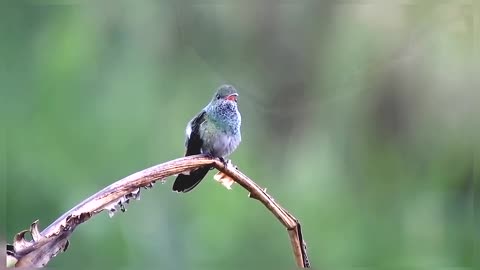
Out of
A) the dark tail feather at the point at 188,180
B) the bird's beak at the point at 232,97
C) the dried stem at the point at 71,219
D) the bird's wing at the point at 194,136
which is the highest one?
the bird's beak at the point at 232,97

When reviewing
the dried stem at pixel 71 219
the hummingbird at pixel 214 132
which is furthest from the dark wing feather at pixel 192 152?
the dried stem at pixel 71 219

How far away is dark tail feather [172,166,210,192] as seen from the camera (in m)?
1.24

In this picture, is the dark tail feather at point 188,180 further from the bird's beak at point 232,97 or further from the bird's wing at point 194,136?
the bird's beak at point 232,97

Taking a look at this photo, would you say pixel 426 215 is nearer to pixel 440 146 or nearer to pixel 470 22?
pixel 440 146

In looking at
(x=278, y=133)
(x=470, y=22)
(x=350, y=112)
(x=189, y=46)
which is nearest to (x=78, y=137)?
(x=189, y=46)

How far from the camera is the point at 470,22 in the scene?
140cm

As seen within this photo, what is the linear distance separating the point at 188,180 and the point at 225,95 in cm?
20

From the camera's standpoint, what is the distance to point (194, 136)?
128cm

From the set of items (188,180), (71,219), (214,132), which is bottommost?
(71,219)

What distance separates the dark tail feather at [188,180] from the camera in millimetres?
1235

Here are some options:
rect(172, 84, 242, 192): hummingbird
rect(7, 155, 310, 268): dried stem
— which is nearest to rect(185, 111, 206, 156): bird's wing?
rect(172, 84, 242, 192): hummingbird

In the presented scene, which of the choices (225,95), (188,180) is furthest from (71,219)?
(225,95)

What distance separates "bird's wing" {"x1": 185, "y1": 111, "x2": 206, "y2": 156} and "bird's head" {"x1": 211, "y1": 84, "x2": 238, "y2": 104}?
4cm

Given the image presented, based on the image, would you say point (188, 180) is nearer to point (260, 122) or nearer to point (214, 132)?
point (214, 132)
